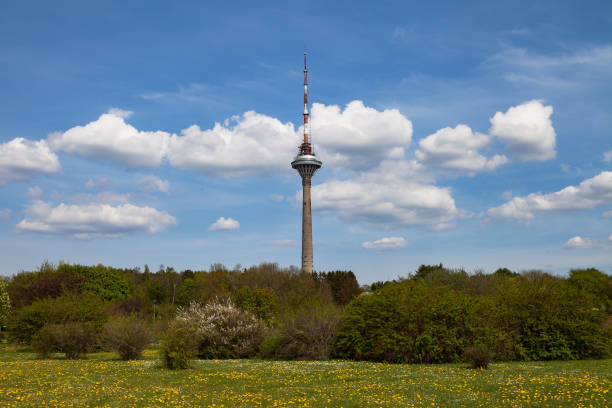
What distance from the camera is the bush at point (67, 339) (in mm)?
28266

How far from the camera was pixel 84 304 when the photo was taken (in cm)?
3238

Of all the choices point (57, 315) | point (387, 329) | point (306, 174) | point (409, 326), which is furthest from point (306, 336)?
point (306, 174)

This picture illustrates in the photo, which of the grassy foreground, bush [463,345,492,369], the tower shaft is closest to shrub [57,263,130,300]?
the grassy foreground

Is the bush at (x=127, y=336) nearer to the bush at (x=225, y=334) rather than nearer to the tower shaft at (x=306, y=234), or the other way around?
the bush at (x=225, y=334)

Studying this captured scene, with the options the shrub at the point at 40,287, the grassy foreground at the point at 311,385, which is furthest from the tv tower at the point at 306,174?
the grassy foreground at the point at 311,385

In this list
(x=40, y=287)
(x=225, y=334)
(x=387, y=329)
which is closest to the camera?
(x=387, y=329)

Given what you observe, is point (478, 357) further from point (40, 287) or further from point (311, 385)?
point (40, 287)

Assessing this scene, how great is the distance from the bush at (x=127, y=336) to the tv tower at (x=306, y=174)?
271 ft

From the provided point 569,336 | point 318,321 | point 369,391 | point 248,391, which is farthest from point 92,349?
point 569,336

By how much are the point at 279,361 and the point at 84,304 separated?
1434cm

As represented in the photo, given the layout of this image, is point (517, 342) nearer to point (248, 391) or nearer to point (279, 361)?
point (279, 361)

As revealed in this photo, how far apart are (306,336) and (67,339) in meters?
13.7

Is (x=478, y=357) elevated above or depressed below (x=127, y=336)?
below

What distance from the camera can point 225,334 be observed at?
29469mm
